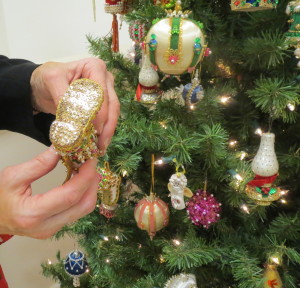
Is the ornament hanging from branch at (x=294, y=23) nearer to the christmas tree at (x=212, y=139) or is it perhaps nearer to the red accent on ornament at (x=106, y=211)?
the christmas tree at (x=212, y=139)

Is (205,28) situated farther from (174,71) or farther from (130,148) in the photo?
(130,148)

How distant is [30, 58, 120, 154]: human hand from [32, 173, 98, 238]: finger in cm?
6

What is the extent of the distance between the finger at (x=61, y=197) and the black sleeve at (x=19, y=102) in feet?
0.74

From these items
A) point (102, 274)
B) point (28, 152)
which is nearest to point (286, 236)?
point (102, 274)

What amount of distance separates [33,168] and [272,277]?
1.80ft

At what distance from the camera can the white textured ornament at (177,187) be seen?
2.23 feet

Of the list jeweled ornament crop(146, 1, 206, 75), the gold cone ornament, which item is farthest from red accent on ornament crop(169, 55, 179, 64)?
the gold cone ornament

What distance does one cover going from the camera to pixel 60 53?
1565 mm

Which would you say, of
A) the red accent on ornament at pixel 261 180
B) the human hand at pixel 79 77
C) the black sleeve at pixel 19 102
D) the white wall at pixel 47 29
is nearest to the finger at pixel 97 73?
the human hand at pixel 79 77

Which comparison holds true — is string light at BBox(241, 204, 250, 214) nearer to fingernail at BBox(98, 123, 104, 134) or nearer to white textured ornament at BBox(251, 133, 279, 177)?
white textured ornament at BBox(251, 133, 279, 177)

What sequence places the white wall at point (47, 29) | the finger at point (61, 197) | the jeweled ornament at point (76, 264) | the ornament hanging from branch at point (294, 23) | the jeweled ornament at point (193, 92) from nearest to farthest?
the finger at point (61, 197) → the ornament hanging from branch at point (294, 23) → the jeweled ornament at point (193, 92) → the jeweled ornament at point (76, 264) → the white wall at point (47, 29)

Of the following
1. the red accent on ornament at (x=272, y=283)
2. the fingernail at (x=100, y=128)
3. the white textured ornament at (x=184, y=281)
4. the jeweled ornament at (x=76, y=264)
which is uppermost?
the fingernail at (x=100, y=128)

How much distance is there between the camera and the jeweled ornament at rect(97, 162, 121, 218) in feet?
2.52

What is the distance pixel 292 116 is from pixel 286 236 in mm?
264
